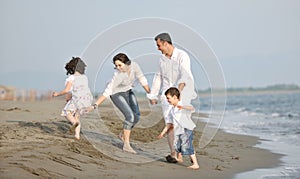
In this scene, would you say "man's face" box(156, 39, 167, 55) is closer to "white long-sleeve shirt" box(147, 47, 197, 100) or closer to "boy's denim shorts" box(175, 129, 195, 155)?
"white long-sleeve shirt" box(147, 47, 197, 100)

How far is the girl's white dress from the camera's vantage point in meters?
8.48

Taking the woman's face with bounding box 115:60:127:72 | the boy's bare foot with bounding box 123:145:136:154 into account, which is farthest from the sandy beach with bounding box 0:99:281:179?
the woman's face with bounding box 115:60:127:72

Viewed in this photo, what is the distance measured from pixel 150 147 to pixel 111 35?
224 centimetres

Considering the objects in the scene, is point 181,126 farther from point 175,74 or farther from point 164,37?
point 164,37

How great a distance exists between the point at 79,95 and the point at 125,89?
3.78 feet

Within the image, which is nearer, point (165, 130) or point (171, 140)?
point (165, 130)

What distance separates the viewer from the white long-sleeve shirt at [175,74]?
6816mm

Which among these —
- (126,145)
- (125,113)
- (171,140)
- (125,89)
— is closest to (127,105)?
(125,113)

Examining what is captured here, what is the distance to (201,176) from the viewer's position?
6.41 m

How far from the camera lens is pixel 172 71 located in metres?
6.95

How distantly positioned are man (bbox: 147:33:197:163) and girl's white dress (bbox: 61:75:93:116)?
1891 millimetres

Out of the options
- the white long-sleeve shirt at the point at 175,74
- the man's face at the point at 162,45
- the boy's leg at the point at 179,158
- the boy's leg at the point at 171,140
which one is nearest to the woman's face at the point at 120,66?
the white long-sleeve shirt at the point at 175,74

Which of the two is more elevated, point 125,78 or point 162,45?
point 162,45

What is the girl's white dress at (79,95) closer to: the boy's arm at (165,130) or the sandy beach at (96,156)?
the sandy beach at (96,156)
